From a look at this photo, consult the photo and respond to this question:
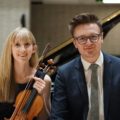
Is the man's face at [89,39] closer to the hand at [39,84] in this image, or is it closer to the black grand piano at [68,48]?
the hand at [39,84]

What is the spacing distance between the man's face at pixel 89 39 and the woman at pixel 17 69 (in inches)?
17.6

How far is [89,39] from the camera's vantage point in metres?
1.68

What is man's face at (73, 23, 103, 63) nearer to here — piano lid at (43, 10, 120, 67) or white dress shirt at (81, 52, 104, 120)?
white dress shirt at (81, 52, 104, 120)

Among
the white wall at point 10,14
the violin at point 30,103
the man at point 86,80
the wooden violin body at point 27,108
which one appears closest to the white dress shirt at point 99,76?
the man at point 86,80

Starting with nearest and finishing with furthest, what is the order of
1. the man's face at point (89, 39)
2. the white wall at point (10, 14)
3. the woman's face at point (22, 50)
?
the man's face at point (89, 39), the woman's face at point (22, 50), the white wall at point (10, 14)

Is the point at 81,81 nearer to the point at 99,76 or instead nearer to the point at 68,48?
the point at 99,76

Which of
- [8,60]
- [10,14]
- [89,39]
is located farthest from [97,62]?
[10,14]

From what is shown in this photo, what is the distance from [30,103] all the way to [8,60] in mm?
365

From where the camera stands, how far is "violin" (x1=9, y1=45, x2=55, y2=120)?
1.98 metres

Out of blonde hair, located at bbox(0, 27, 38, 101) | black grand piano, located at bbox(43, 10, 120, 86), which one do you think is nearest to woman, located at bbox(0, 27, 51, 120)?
blonde hair, located at bbox(0, 27, 38, 101)

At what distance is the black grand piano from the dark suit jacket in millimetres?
1501

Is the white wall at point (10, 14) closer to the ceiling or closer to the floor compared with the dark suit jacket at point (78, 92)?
closer to the ceiling

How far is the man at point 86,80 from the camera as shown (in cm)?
169

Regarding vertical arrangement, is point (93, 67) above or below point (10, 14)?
below
